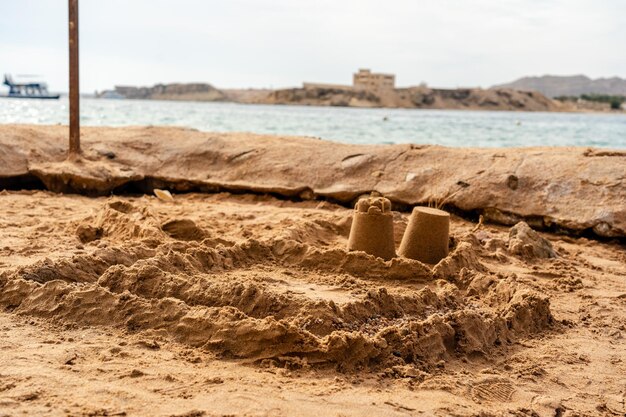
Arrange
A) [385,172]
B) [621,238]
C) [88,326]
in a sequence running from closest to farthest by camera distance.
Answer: [88,326], [621,238], [385,172]

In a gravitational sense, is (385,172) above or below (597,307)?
above

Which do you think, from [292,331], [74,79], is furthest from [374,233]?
[74,79]

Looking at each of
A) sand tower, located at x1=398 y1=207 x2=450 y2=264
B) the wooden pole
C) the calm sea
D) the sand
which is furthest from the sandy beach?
the calm sea

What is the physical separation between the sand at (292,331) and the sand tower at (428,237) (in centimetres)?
16

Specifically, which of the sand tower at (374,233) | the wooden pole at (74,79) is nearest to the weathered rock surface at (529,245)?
the sand tower at (374,233)

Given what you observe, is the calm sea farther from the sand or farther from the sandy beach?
the sand

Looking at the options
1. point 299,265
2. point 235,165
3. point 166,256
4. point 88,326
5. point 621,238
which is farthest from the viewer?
point 235,165

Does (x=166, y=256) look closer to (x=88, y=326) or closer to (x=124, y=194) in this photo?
(x=88, y=326)

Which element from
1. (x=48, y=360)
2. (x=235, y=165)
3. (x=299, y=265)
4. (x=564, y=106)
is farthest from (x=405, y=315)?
(x=564, y=106)

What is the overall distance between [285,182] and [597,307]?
3.84 meters

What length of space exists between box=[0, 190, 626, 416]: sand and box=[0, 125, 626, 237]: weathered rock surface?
4.44 ft

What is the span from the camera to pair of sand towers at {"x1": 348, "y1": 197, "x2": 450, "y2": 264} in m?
4.46

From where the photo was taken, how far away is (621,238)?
222 inches

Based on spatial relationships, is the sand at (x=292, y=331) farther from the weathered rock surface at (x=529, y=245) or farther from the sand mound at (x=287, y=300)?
the weathered rock surface at (x=529, y=245)
